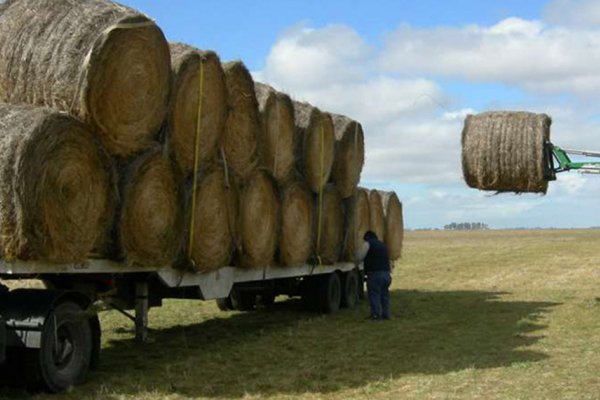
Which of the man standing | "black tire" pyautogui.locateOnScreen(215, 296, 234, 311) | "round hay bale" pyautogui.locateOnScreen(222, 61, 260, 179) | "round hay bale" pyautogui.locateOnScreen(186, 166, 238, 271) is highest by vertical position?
"round hay bale" pyautogui.locateOnScreen(222, 61, 260, 179)

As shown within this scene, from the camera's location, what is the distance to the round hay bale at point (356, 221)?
1760 centimetres

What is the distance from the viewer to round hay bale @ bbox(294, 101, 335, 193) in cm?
1494

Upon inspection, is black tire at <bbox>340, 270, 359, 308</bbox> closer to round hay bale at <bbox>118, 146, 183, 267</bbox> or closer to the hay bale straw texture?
the hay bale straw texture

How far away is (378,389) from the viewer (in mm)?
9133

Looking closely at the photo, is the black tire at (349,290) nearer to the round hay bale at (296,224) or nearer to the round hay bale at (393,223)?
the round hay bale at (393,223)

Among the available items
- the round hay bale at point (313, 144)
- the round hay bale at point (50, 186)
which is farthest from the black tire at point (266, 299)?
the round hay bale at point (50, 186)

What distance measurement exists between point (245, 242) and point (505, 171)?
19.4 ft

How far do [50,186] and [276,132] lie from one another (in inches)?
218

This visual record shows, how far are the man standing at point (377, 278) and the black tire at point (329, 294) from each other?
2.88ft

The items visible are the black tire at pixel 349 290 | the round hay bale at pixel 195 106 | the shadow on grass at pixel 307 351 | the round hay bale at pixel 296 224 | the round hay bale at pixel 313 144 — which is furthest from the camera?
the black tire at pixel 349 290

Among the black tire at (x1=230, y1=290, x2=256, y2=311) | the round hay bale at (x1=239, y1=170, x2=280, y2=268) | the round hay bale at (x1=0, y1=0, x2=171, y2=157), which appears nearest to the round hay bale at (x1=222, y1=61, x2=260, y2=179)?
the round hay bale at (x1=239, y1=170, x2=280, y2=268)

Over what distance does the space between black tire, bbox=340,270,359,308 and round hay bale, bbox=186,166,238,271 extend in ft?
22.1

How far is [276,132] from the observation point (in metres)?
13.5

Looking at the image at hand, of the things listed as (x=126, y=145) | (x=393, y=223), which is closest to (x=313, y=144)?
(x=126, y=145)
